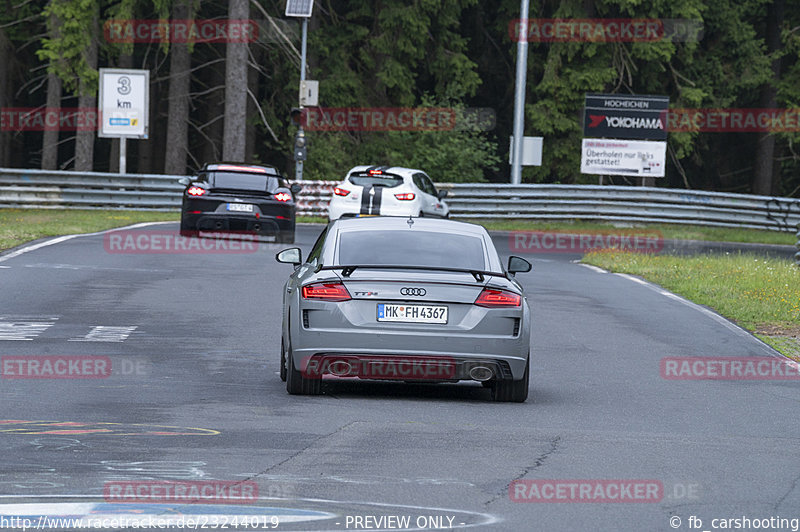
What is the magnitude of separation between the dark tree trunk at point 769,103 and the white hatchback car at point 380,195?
2508 centimetres

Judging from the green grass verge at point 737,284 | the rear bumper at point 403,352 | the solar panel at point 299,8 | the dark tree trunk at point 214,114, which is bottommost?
the green grass verge at point 737,284

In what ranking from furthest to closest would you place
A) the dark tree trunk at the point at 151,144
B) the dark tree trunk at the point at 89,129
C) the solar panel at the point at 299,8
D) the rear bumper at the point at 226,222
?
the dark tree trunk at the point at 151,144
the dark tree trunk at the point at 89,129
the solar panel at the point at 299,8
the rear bumper at the point at 226,222

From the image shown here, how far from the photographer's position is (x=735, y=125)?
172ft

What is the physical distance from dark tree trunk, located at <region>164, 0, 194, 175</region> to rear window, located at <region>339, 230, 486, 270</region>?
36.2 metres

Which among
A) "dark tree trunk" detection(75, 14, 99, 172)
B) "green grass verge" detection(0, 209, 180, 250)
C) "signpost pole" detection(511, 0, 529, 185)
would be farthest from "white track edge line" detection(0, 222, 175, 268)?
"dark tree trunk" detection(75, 14, 99, 172)

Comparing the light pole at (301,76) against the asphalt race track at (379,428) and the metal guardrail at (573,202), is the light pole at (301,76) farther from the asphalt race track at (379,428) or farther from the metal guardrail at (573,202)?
the asphalt race track at (379,428)

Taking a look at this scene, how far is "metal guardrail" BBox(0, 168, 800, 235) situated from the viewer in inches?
1486

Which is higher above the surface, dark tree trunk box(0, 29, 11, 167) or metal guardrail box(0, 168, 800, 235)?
dark tree trunk box(0, 29, 11, 167)

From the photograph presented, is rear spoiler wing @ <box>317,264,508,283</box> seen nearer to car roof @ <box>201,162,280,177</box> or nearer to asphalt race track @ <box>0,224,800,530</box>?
asphalt race track @ <box>0,224,800,530</box>

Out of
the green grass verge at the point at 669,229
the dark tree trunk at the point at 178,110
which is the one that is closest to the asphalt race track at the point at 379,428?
the green grass verge at the point at 669,229

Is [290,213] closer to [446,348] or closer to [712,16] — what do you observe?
[446,348]

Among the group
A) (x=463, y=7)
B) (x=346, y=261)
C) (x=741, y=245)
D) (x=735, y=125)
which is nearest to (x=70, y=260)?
(x=346, y=261)

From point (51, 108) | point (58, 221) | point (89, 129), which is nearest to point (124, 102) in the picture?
point (89, 129)

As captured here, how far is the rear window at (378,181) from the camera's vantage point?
1160 inches
